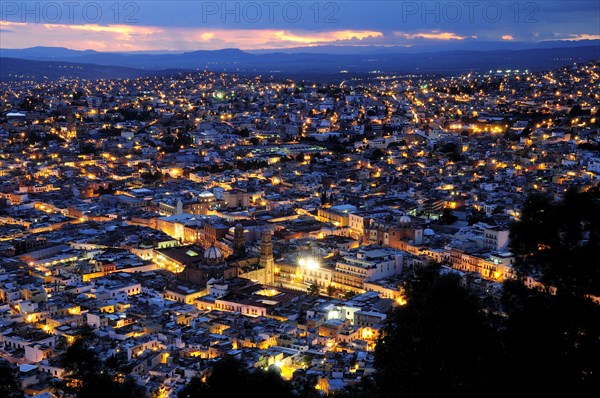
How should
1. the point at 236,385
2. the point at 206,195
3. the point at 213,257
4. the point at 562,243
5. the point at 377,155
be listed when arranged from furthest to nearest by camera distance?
1. the point at 377,155
2. the point at 206,195
3. the point at 213,257
4. the point at 236,385
5. the point at 562,243

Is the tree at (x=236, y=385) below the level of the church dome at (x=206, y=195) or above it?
above

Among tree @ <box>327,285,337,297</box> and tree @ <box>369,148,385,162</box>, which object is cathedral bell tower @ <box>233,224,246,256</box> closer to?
tree @ <box>327,285,337,297</box>

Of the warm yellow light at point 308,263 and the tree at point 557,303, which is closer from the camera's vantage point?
the tree at point 557,303

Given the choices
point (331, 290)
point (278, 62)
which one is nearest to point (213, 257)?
point (331, 290)

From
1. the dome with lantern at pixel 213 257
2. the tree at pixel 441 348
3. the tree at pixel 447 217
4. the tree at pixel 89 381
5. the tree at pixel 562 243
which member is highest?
the tree at pixel 562 243

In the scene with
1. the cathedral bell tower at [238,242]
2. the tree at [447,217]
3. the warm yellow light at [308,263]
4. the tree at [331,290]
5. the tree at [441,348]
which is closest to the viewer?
the tree at [441,348]

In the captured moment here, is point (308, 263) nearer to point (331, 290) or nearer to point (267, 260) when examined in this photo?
point (267, 260)

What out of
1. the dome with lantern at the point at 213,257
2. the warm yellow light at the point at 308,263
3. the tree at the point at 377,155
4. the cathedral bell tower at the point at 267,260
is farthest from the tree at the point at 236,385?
the tree at the point at 377,155

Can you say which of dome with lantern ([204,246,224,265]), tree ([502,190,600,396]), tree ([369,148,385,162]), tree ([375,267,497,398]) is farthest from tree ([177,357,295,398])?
tree ([369,148,385,162])

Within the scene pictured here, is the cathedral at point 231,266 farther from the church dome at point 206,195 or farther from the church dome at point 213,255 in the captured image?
the church dome at point 206,195

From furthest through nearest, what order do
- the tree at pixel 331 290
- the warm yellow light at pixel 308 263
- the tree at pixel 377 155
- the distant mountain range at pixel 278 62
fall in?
1. the distant mountain range at pixel 278 62
2. the tree at pixel 377 155
3. the warm yellow light at pixel 308 263
4. the tree at pixel 331 290
